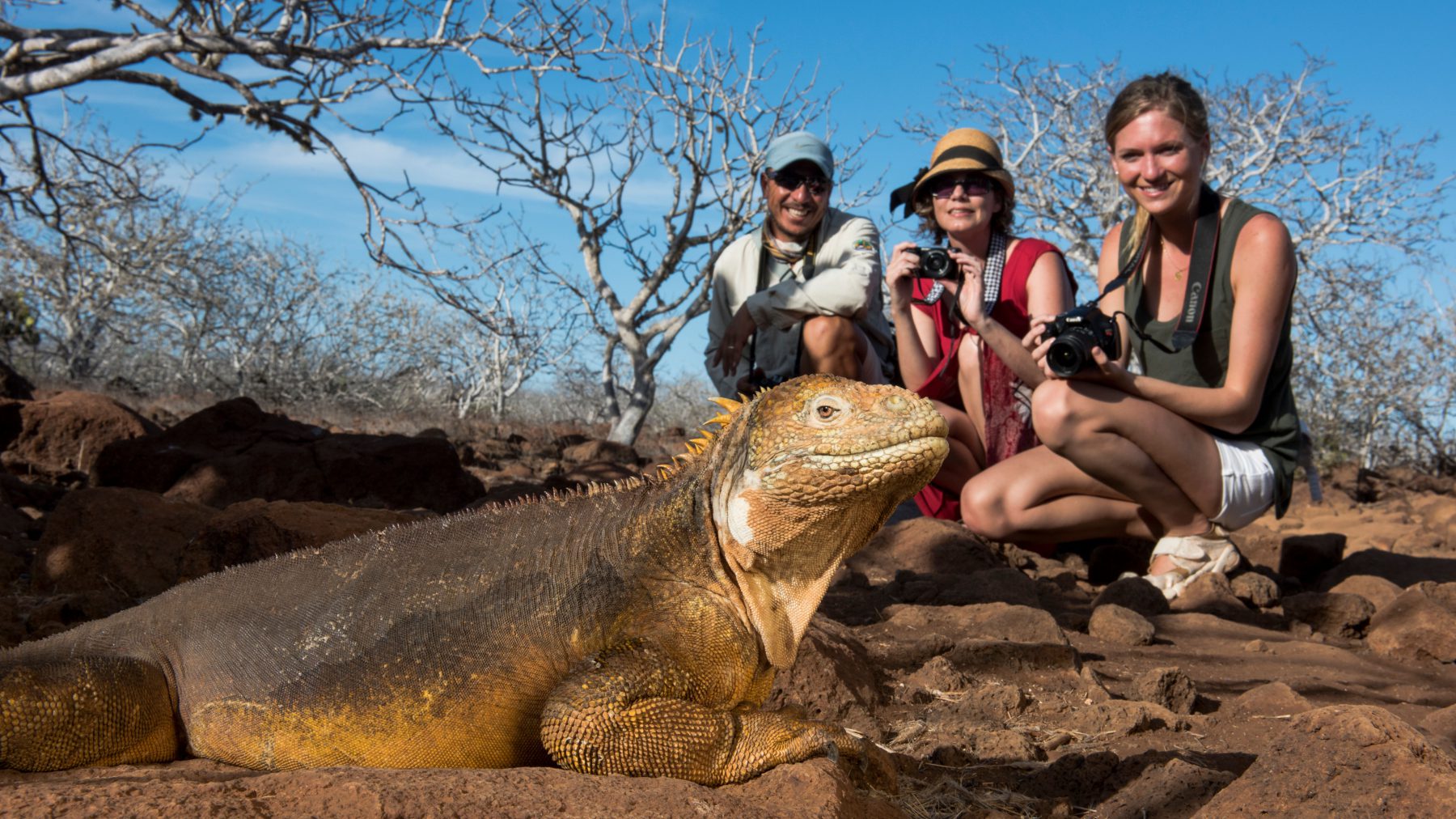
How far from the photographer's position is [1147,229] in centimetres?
617

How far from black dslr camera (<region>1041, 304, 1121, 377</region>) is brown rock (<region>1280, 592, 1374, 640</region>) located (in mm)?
1688

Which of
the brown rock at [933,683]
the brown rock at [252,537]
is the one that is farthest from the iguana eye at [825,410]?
the brown rock at [252,537]

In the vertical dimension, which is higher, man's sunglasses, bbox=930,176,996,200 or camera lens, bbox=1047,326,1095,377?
man's sunglasses, bbox=930,176,996,200

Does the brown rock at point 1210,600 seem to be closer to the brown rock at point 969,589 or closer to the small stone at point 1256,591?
the small stone at point 1256,591

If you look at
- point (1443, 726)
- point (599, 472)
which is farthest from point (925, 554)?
point (599, 472)

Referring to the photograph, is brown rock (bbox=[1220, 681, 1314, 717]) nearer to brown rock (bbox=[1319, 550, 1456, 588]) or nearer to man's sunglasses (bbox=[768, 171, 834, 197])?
brown rock (bbox=[1319, 550, 1456, 588])

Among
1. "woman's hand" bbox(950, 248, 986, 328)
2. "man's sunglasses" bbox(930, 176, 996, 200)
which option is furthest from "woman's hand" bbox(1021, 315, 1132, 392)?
"man's sunglasses" bbox(930, 176, 996, 200)

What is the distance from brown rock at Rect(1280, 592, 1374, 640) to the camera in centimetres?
567

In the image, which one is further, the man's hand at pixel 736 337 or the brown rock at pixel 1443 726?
the man's hand at pixel 736 337

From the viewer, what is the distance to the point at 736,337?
689 centimetres

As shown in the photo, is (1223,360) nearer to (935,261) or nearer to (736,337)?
(935,261)

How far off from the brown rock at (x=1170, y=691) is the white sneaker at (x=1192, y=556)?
2.24 meters

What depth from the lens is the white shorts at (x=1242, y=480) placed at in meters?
5.94

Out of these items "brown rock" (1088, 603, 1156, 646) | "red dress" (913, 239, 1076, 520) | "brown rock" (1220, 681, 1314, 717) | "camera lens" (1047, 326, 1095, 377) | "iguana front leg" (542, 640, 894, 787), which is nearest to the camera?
"iguana front leg" (542, 640, 894, 787)
